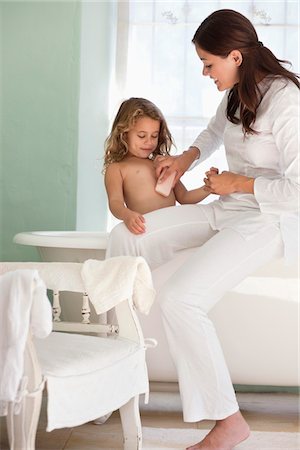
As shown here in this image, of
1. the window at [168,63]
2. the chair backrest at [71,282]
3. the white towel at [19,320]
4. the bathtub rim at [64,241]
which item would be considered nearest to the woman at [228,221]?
the chair backrest at [71,282]

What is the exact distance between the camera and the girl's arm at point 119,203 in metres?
2.63

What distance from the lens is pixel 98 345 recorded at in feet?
7.06

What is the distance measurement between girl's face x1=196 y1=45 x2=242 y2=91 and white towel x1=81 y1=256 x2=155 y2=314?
0.79m

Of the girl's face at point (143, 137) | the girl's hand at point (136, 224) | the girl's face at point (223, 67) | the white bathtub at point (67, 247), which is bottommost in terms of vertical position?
the white bathtub at point (67, 247)

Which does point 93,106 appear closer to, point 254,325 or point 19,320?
point 254,325

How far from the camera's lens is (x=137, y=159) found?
10.3 ft

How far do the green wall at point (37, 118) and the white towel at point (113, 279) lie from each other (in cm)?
192

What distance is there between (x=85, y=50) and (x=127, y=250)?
1.86 m

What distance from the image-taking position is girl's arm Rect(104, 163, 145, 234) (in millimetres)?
2633

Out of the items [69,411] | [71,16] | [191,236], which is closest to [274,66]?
[191,236]

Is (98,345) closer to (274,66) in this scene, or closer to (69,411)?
(69,411)

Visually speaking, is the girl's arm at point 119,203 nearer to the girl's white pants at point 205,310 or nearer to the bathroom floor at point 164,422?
the girl's white pants at point 205,310

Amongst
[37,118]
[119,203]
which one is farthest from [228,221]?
[37,118]

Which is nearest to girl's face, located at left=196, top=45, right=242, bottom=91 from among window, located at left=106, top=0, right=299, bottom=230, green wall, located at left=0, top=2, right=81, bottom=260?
green wall, located at left=0, top=2, right=81, bottom=260
